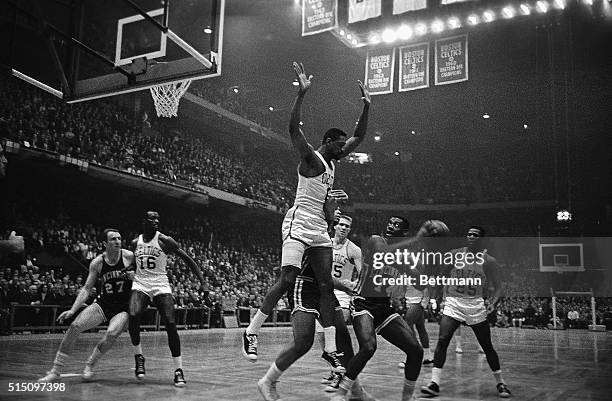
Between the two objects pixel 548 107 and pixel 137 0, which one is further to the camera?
pixel 548 107

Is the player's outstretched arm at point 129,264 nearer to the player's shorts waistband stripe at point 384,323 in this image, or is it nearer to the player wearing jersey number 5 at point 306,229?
the player wearing jersey number 5 at point 306,229

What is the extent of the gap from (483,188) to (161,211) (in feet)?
74.0

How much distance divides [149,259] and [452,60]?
39.6 feet

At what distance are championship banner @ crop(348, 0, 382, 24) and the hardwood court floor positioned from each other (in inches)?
352

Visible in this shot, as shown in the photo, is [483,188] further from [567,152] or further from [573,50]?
[573,50]

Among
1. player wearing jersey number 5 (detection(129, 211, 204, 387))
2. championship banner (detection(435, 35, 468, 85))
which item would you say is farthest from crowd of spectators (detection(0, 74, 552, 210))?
championship banner (detection(435, 35, 468, 85))

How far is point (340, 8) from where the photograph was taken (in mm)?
17062

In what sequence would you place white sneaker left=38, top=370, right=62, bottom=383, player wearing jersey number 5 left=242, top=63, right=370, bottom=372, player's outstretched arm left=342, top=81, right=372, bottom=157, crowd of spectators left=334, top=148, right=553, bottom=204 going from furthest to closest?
crowd of spectators left=334, top=148, right=553, bottom=204 < white sneaker left=38, top=370, right=62, bottom=383 < player's outstretched arm left=342, top=81, right=372, bottom=157 < player wearing jersey number 5 left=242, top=63, right=370, bottom=372

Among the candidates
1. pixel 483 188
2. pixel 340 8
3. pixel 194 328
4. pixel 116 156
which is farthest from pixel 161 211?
pixel 483 188

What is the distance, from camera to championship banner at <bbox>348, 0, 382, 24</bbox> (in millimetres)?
15219

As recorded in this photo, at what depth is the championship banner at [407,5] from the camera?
48.6 feet

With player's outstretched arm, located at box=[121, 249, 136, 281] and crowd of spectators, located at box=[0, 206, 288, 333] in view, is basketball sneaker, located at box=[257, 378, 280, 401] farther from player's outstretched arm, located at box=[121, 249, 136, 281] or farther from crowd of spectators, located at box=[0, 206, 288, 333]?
player's outstretched arm, located at box=[121, 249, 136, 281]

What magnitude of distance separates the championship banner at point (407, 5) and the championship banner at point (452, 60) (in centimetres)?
197

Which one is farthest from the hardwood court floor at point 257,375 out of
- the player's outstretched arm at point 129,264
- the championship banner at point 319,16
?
the championship banner at point 319,16
